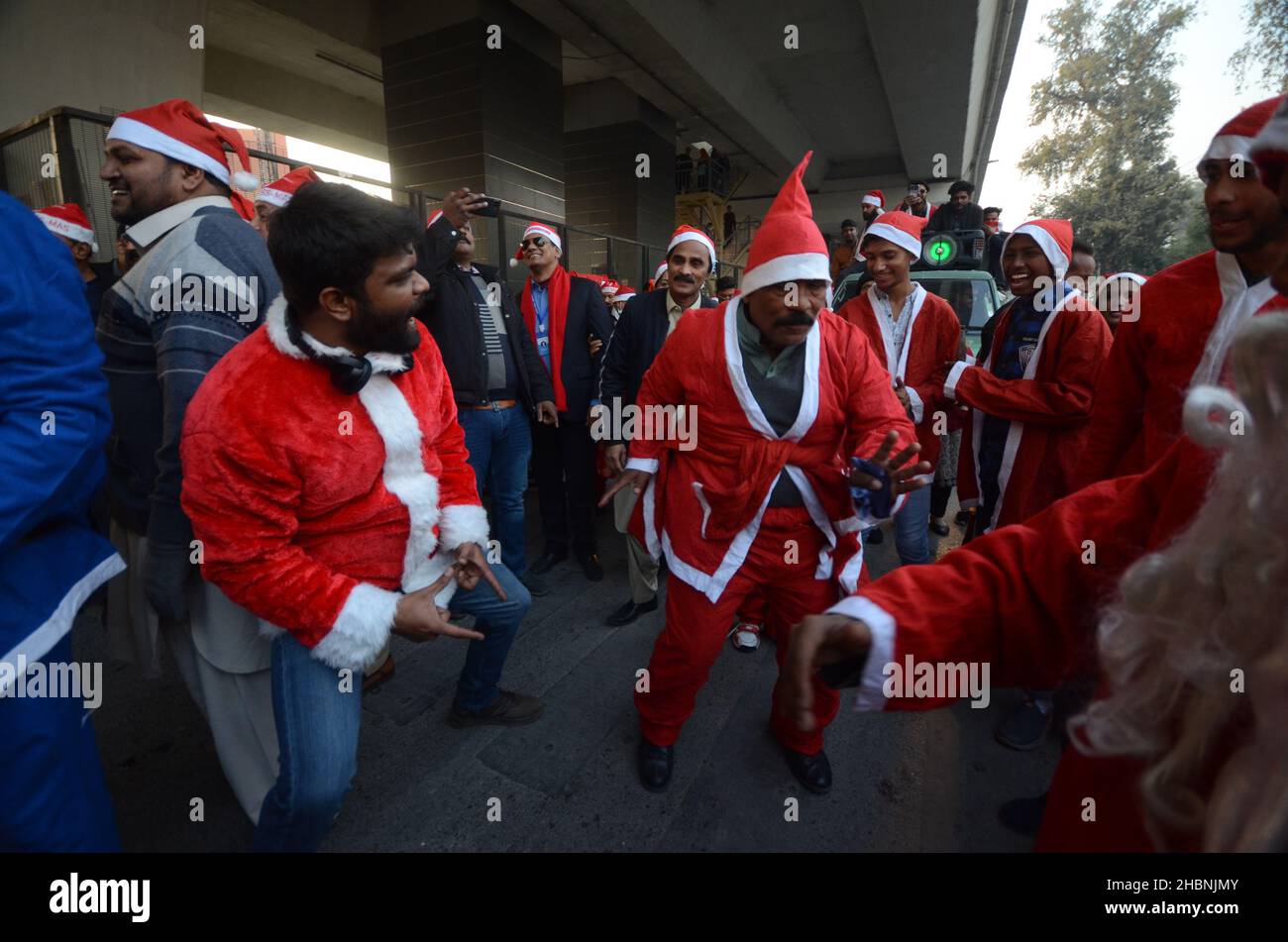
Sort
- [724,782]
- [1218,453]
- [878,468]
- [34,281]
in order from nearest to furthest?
1. [1218,453]
2. [34,281]
3. [878,468]
4. [724,782]

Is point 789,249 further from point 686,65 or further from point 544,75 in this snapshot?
point 686,65

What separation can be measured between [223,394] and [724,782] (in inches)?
87.3

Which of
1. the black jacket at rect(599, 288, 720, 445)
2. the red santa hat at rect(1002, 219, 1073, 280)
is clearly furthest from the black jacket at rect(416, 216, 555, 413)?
the red santa hat at rect(1002, 219, 1073, 280)

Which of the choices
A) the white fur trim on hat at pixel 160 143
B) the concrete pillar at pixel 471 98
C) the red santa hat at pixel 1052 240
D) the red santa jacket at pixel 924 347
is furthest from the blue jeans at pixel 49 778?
the concrete pillar at pixel 471 98

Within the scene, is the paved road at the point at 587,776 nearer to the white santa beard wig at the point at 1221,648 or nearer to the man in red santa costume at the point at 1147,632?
the man in red santa costume at the point at 1147,632

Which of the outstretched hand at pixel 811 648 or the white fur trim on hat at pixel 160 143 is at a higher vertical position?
the white fur trim on hat at pixel 160 143

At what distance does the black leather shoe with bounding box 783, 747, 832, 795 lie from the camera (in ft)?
7.78

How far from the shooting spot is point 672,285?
12.3 ft

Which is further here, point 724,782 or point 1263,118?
point 724,782

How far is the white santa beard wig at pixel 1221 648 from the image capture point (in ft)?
2.21

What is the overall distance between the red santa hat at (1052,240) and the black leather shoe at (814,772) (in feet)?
8.58

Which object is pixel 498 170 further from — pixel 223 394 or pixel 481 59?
pixel 223 394
